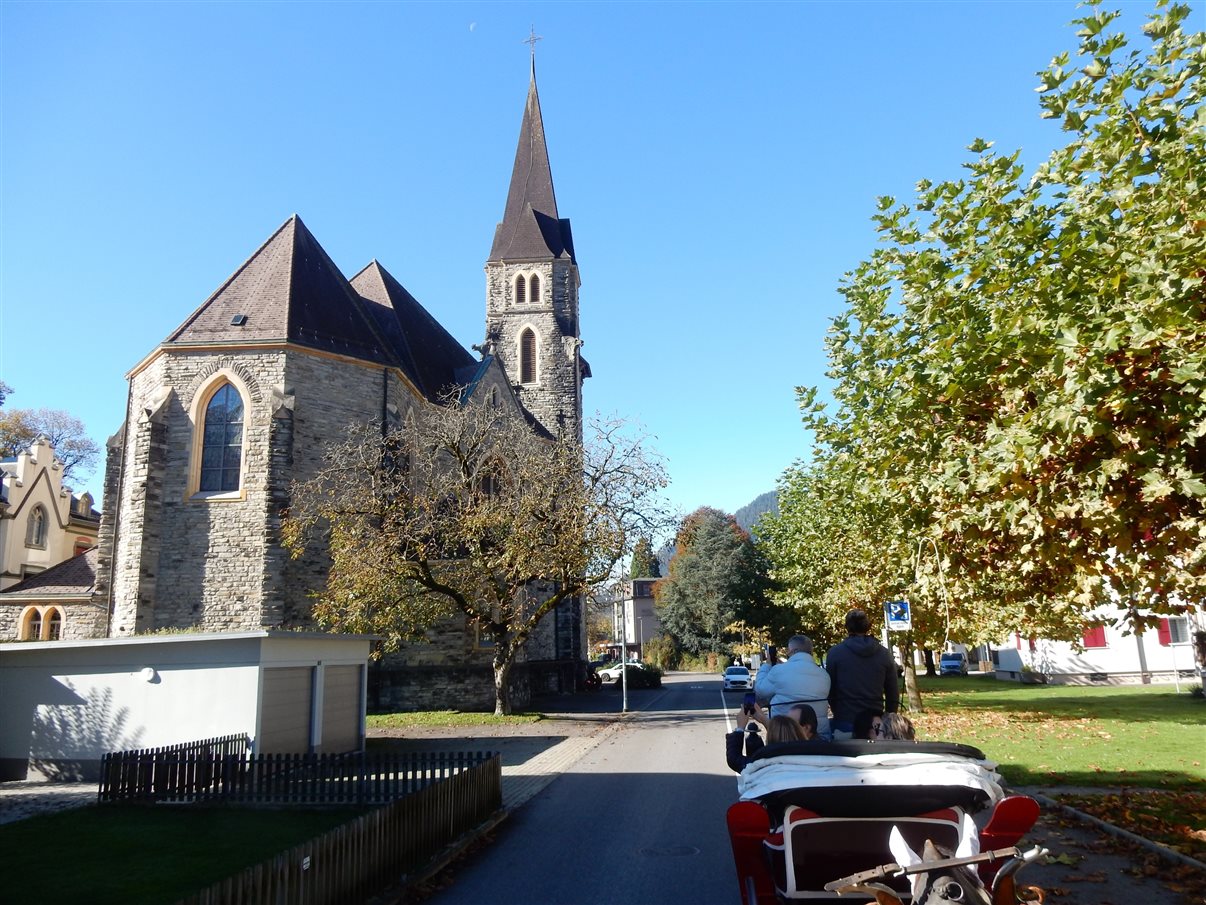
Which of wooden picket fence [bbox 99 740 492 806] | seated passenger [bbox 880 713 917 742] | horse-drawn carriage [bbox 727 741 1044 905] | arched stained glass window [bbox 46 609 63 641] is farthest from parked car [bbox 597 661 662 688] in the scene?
horse-drawn carriage [bbox 727 741 1044 905]

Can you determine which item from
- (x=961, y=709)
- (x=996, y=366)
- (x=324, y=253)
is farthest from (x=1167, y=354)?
(x=324, y=253)

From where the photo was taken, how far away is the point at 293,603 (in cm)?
2520

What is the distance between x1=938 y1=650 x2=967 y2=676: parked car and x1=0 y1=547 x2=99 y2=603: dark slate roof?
44557 millimetres

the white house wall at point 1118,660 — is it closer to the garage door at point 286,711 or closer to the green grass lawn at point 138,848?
the garage door at point 286,711

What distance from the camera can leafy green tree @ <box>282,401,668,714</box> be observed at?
23.7m

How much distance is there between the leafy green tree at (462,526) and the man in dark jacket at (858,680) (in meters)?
16.9

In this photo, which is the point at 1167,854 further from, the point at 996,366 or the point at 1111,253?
the point at 1111,253

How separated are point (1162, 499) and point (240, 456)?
81.5 feet

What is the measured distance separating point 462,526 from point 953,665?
3950 centimetres

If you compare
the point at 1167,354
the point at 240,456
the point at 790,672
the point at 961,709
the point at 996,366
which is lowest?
the point at 961,709

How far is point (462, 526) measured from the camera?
77.6ft

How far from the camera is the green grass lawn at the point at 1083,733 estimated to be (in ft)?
39.8

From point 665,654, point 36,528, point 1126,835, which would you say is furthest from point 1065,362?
point 665,654

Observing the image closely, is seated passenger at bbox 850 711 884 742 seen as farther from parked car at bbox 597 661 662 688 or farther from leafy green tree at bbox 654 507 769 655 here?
leafy green tree at bbox 654 507 769 655
